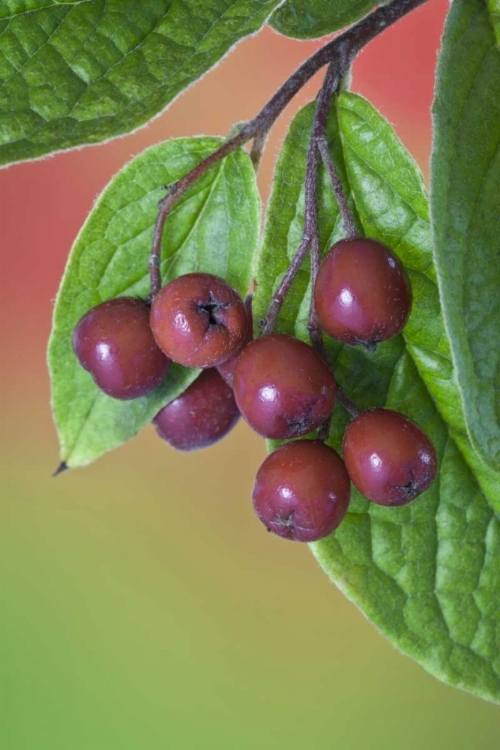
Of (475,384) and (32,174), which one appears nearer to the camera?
(475,384)

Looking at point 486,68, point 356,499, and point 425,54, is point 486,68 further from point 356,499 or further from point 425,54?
point 425,54

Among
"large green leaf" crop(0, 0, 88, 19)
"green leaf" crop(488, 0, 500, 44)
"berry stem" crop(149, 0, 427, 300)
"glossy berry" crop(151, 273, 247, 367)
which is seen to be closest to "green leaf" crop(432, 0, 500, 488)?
"green leaf" crop(488, 0, 500, 44)

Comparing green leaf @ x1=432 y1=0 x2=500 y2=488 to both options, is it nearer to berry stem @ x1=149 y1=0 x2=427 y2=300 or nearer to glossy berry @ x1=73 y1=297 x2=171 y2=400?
berry stem @ x1=149 y1=0 x2=427 y2=300

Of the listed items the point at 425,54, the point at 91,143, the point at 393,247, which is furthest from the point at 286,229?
the point at 425,54

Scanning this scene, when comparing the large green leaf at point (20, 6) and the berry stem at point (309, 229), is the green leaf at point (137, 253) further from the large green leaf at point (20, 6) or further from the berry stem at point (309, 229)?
the large green leaf at point (20, 6)

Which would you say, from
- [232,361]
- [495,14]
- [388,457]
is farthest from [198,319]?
[495,14]

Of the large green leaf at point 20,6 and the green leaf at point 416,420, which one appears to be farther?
the green leaf at point 416,420

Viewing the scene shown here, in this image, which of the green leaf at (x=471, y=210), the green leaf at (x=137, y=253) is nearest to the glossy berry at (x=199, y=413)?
the green leaf at (x=137, y=253)
